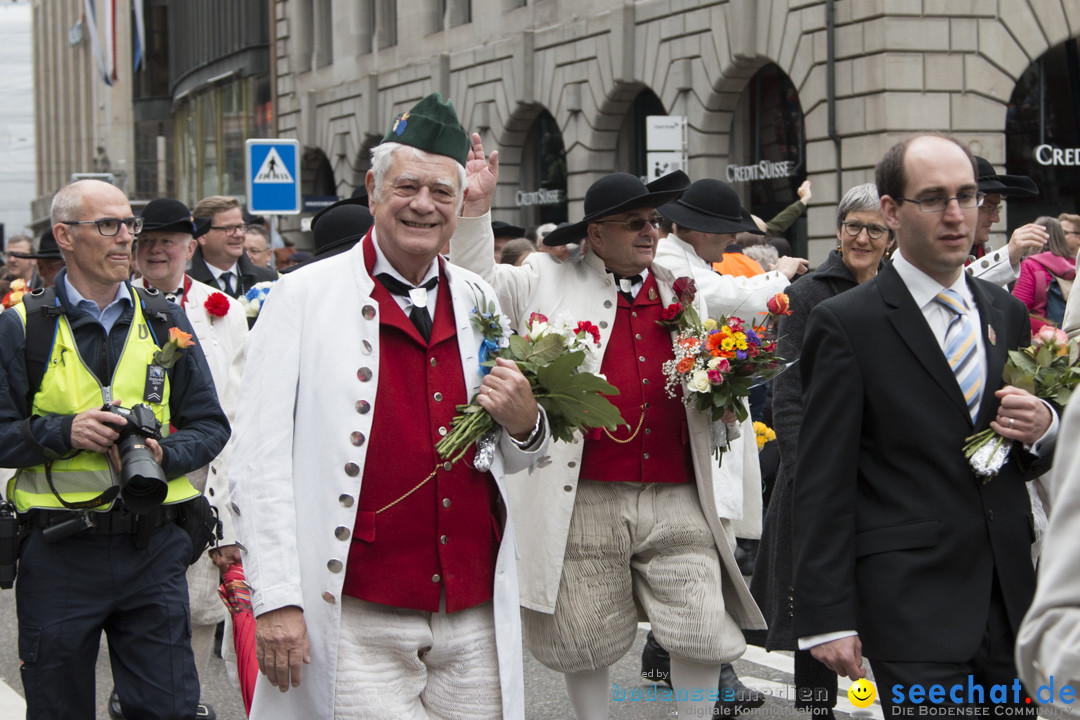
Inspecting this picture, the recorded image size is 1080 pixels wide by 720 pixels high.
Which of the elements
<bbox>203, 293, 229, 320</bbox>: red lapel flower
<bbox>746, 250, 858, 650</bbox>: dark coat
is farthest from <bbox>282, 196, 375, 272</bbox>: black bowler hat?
<bbox>746, 250, 858, 650</bbox>: dark coat

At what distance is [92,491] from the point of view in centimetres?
476

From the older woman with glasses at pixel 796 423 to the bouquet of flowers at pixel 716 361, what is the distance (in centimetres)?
25

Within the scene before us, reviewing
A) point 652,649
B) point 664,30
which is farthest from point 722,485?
point 664,30

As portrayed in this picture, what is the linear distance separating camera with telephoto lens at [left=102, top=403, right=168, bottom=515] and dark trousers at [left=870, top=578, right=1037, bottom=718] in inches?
94.0

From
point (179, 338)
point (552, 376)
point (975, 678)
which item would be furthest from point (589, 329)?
point (975, 678)

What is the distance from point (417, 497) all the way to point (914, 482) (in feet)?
4.31

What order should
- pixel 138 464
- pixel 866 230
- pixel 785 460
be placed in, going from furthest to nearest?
pixel 866 230 < pixel 785 460 < pixel 138 464

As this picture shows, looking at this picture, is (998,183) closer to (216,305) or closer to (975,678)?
(975,678)

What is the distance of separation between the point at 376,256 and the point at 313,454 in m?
0.62

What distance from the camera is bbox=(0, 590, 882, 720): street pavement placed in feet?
21.2

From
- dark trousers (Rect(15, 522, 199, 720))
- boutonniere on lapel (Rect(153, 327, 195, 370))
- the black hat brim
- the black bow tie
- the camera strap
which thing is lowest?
dark trousers (Rect(15, 522, 199, 720))

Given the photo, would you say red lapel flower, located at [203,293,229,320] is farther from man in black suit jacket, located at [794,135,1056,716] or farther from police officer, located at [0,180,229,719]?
man in black suit jacket, located at [794,135,1056,716]

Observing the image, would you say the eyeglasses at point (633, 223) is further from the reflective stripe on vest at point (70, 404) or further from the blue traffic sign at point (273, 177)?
the blue traffic sign at point (273, 177)

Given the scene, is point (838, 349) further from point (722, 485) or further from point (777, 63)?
point (777, 63)
